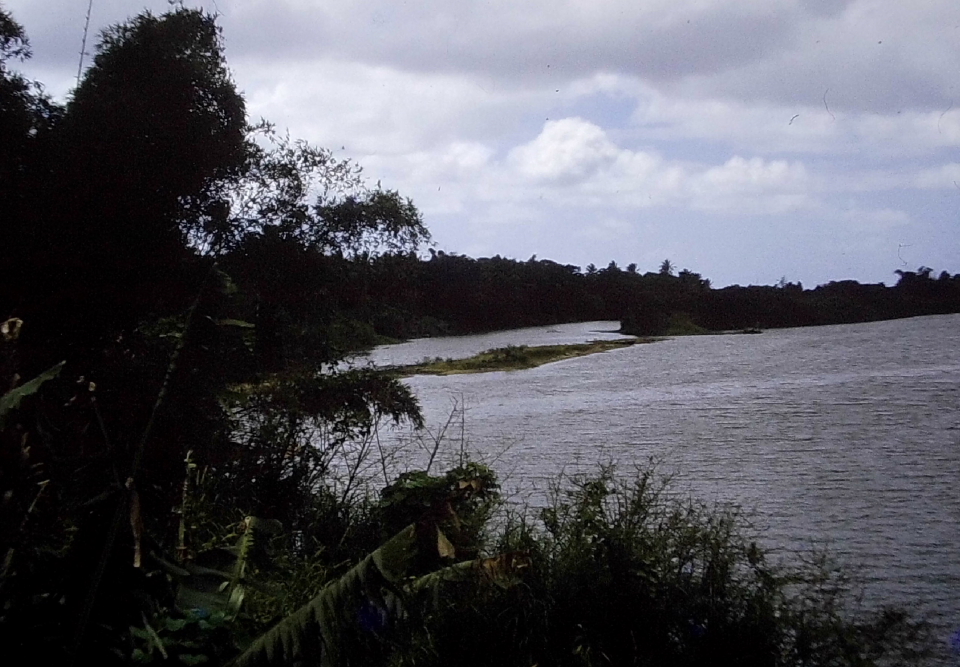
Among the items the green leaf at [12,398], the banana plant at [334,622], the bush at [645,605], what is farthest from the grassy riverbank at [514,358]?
the green leaf at [12,398]

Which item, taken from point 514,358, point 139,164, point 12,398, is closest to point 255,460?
point 139,164

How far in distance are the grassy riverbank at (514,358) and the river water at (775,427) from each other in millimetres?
169

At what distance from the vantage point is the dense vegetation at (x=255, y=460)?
4.31m

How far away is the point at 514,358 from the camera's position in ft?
51.9

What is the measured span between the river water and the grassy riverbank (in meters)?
0.17

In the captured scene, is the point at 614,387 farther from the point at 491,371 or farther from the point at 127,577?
the point at 127,577

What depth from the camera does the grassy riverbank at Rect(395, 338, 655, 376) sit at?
14912 millimetres

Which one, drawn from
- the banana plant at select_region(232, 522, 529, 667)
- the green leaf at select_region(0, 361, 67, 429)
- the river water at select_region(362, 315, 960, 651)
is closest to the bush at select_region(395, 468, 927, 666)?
the river water at select_region(362, 315, 960, 651)

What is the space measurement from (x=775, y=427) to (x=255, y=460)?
672 cm

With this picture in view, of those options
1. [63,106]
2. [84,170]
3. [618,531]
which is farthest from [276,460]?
[618,531]

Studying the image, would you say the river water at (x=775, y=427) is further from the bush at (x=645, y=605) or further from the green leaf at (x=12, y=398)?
the green leaf at (x=12, y=398)

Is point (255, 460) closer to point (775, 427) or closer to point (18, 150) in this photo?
point (18, 150)

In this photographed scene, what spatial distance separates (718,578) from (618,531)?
82cm

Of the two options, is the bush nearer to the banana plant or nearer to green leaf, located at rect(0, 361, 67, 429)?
the banana plant
